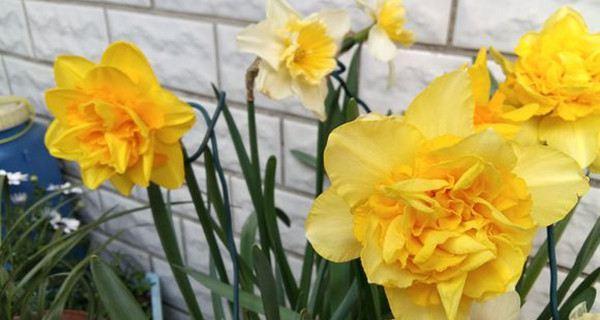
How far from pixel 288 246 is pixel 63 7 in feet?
1.97

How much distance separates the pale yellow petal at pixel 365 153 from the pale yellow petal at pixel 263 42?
0.16 m

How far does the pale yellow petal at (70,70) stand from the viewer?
1.23ft

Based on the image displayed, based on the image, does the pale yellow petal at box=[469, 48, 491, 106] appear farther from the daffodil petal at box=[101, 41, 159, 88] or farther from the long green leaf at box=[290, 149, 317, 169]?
the long green leaf at box=[290, 149, 317, 169]

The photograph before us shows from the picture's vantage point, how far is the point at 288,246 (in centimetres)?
91

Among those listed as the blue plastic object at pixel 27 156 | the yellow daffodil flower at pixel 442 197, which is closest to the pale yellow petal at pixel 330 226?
the yellow daffodil flower at pixel 442 197

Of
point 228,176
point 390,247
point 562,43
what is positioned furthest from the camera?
point 228,176

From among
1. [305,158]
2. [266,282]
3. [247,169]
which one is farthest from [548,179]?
[305,158]

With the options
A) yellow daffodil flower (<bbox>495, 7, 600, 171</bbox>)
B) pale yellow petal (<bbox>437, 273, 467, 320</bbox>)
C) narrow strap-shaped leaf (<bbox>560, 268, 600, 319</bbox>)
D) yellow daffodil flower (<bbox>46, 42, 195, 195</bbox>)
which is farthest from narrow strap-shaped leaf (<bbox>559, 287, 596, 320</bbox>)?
yellow daffodil flower (<bbox>46, 42, 195, 195</bbox>)

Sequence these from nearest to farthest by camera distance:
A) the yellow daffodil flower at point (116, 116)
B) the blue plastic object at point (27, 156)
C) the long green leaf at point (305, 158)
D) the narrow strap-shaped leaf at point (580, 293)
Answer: the yellow daffodil flower at point (116, 116) < the narrow strap-shaped leaf at point (580, 293) < the long green leaf at point (305, 158) < the blue plastic object at point (27, 156)

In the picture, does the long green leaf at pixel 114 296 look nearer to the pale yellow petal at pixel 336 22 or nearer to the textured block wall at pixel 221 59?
the pale yellow petal at pixel 336 22

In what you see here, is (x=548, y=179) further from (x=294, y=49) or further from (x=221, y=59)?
(x=221, y=59)

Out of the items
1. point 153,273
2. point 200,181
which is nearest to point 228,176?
point 200,181

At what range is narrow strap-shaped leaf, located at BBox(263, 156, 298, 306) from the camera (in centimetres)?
51

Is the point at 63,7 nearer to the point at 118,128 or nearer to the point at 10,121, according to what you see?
the point at 10,121
